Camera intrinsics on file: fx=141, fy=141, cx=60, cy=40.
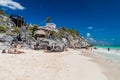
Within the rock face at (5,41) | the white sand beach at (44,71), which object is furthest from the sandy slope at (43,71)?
the rock face at (5,41)

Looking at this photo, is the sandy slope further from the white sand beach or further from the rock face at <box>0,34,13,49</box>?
the rock face at <box>0,34,13,49</box>

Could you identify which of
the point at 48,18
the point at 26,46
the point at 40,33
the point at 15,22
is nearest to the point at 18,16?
the point at 15,22

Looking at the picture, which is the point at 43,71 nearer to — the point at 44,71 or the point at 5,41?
the point at 44,71

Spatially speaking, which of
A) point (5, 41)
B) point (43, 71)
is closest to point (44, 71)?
point (43, 71)

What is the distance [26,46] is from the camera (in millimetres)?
29094

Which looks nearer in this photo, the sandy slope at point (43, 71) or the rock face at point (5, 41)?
the sandy slope at point (43, 71)

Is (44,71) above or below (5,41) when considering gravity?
below

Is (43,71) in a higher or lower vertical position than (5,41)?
lower

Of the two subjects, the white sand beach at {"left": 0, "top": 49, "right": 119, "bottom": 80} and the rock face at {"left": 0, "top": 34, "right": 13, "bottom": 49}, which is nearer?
the white sand beach at {"left": 0, "top": 49, "right": 119, "bottom": 80}

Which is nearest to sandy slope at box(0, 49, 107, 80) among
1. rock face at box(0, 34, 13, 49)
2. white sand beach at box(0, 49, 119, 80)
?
white sand beach at box(0, 49, 119, 80)

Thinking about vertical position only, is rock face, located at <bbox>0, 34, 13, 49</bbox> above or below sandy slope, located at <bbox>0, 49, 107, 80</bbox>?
above

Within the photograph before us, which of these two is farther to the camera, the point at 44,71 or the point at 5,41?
the point at 5,41

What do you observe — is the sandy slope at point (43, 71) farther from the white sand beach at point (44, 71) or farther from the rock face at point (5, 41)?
the rock face at point (5, 41)

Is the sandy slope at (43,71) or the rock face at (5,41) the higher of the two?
the rock face at (5,41)
